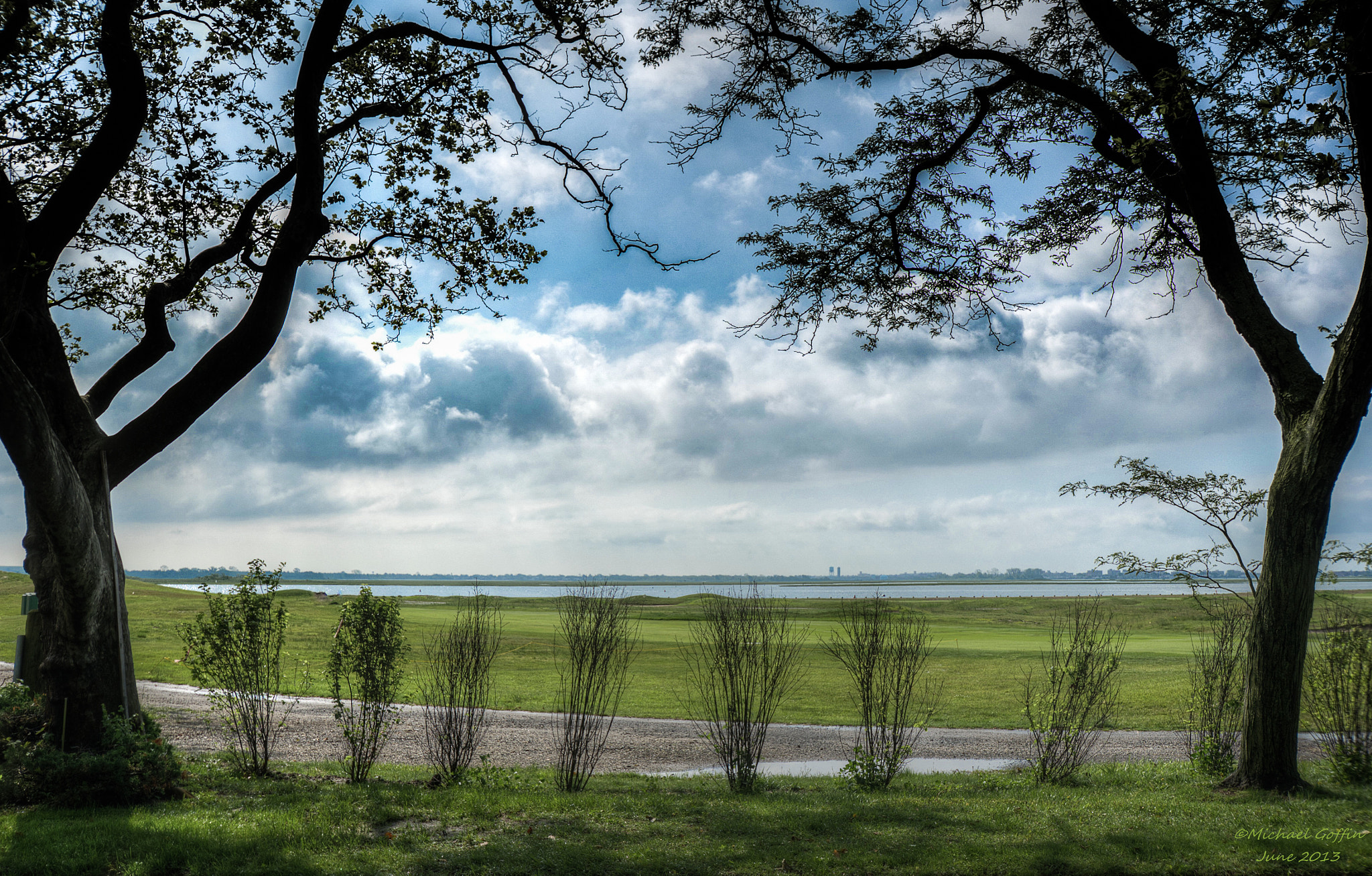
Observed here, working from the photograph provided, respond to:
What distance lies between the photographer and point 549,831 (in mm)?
7484

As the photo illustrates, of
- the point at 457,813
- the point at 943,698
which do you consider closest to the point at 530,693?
the point at 943,698

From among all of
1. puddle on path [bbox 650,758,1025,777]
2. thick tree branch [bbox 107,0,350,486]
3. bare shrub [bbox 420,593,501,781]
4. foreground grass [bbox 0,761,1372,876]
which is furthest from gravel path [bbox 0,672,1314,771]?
thick tree branch [bbox 107,0,350,486]

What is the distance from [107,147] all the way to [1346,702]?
57.5 feet

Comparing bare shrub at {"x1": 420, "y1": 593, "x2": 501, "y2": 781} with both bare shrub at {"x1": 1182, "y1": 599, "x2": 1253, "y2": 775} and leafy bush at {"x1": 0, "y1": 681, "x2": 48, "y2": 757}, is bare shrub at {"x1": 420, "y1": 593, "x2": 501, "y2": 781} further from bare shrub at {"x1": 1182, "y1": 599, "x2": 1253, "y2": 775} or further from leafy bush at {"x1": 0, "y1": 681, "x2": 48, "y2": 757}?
bare shrub at {"x1": 1182, "y1": 599, "x2": 1253, "y2": 775}

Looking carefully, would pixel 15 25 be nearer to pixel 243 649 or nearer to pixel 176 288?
pixel 176 288

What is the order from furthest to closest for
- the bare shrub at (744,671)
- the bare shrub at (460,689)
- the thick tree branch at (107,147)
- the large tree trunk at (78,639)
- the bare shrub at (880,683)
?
the bare shrub at (880,683) < the bare shrub at (744,671) < the bare shrub at (460,689) < the thick tree branch at (107,147) < the large tree trunk at (78,639)

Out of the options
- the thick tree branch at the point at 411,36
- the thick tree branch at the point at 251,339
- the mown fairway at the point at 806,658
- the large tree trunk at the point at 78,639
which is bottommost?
the mown fairway at the point at 806,658

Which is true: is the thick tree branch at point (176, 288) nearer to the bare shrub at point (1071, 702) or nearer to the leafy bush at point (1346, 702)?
the bare shrub at point (1071, 702)

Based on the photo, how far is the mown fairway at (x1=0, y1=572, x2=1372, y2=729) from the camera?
20016 mm

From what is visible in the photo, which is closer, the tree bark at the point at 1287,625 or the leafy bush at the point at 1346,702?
the tree bark at the point at 1287,625

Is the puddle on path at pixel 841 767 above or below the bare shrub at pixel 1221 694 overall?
below

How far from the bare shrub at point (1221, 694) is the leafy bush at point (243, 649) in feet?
42.7

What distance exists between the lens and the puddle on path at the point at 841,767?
497 inches

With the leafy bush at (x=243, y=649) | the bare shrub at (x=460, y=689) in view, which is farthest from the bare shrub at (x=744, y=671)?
the leafy bush at (x=243, y=649)
